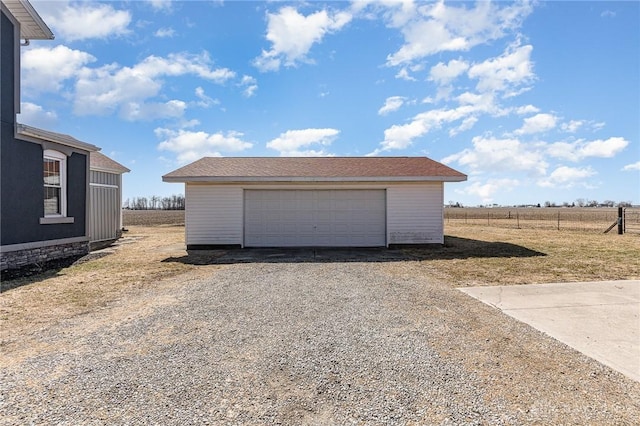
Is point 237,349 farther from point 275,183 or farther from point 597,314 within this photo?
point 275,183

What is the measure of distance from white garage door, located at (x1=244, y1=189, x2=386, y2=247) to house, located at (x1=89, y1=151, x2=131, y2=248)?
5848mm

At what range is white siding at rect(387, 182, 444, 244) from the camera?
13195 mm

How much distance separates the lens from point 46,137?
29.9 feet

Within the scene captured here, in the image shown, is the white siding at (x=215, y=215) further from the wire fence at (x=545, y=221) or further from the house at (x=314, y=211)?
the wire fence at (x=545, y=221)

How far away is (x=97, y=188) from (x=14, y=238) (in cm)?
565

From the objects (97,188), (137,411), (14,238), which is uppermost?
(97,188)

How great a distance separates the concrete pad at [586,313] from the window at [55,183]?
10.7 metres

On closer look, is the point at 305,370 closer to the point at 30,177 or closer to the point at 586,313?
the point at 586,313

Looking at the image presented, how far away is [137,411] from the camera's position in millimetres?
2727

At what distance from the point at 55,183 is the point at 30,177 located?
1018mm

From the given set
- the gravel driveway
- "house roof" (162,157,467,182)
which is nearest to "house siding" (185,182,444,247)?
"house roof" (162,157,467,182)

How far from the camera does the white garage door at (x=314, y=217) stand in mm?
13281

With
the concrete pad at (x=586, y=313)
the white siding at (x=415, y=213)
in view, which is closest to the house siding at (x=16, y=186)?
the concrete pad at (x=586, y=313)

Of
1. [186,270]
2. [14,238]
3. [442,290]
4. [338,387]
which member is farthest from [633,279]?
[14,238]
